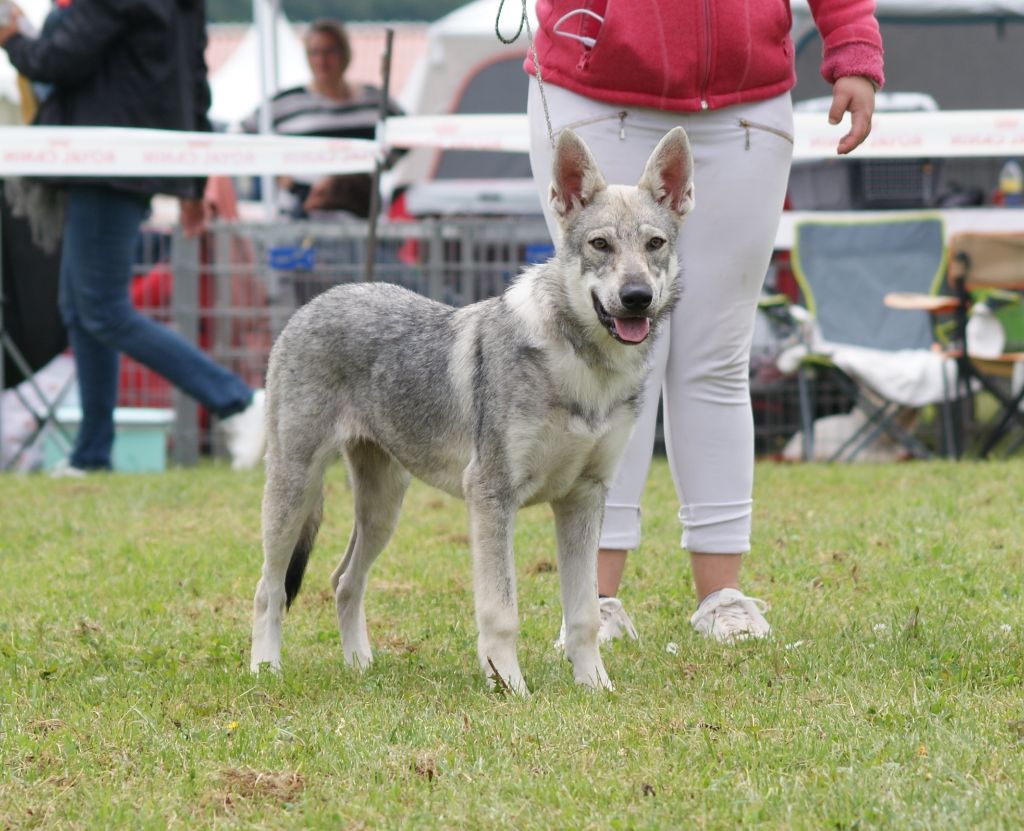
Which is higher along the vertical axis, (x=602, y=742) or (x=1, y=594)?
(x=602, y=742)

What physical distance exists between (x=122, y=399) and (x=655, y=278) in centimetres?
715

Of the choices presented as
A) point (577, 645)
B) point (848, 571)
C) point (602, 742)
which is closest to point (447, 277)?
point (848, 571)

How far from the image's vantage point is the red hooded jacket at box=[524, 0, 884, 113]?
4414mm

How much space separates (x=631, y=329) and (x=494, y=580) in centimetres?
76

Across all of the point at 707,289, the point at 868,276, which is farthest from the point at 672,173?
the point at 868,276

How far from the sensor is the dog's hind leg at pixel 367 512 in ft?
15.2

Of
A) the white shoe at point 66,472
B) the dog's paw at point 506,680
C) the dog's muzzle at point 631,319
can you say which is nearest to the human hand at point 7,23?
the white shoe at point 66,472

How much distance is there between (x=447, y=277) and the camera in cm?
998

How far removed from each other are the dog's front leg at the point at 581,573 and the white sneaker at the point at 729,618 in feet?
1.85

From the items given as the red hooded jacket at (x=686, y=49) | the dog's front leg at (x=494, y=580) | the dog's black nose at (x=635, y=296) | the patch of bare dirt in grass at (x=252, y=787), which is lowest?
the patch of bare dirt in grass at (x=252, y=787)

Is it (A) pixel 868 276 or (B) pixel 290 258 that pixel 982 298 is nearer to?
(A) pixel 868 276

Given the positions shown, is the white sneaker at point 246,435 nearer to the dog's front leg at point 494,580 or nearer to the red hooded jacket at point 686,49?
the red hooded jacket at point 686,49

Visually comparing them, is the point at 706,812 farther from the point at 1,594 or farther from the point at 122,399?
the point at 122,399

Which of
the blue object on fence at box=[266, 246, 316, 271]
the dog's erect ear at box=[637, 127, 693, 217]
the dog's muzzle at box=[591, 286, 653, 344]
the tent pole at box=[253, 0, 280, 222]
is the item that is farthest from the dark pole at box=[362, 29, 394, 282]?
the dog's muzzle at box=[591, 286, 653, 344]
